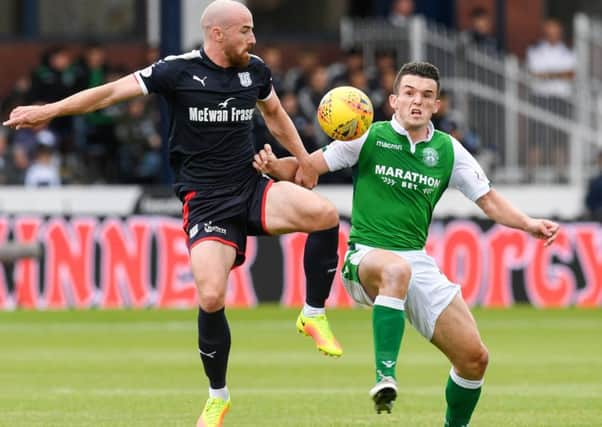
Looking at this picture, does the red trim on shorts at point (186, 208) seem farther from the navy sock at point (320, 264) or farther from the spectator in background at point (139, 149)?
the spectator in background at point (139, 149)

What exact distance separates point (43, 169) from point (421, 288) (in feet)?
49.3

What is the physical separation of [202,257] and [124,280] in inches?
484

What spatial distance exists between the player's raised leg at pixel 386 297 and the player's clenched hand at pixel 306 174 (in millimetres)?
899

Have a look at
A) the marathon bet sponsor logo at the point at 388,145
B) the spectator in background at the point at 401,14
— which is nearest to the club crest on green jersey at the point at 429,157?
the marathon bet sponsor logo at the point at 388,145

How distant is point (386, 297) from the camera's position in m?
9.87

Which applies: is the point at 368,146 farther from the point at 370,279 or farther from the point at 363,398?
the point at 363,398

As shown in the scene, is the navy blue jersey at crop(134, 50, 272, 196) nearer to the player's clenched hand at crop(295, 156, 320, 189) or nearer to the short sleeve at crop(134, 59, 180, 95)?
the short sleeve at crop(134, 59, 180, 95)

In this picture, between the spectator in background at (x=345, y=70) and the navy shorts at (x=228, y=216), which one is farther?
the spectator in background at (x=345, y=70)

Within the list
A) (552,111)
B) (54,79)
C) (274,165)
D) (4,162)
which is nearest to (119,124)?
(54,79)

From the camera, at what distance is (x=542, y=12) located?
31.0 metres

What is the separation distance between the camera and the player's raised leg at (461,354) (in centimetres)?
1001

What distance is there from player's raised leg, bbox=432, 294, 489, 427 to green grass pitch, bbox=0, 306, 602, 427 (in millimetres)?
1098

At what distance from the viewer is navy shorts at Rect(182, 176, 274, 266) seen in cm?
1089

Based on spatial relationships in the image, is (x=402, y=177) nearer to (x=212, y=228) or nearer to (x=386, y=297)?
(x=386, y=297)
